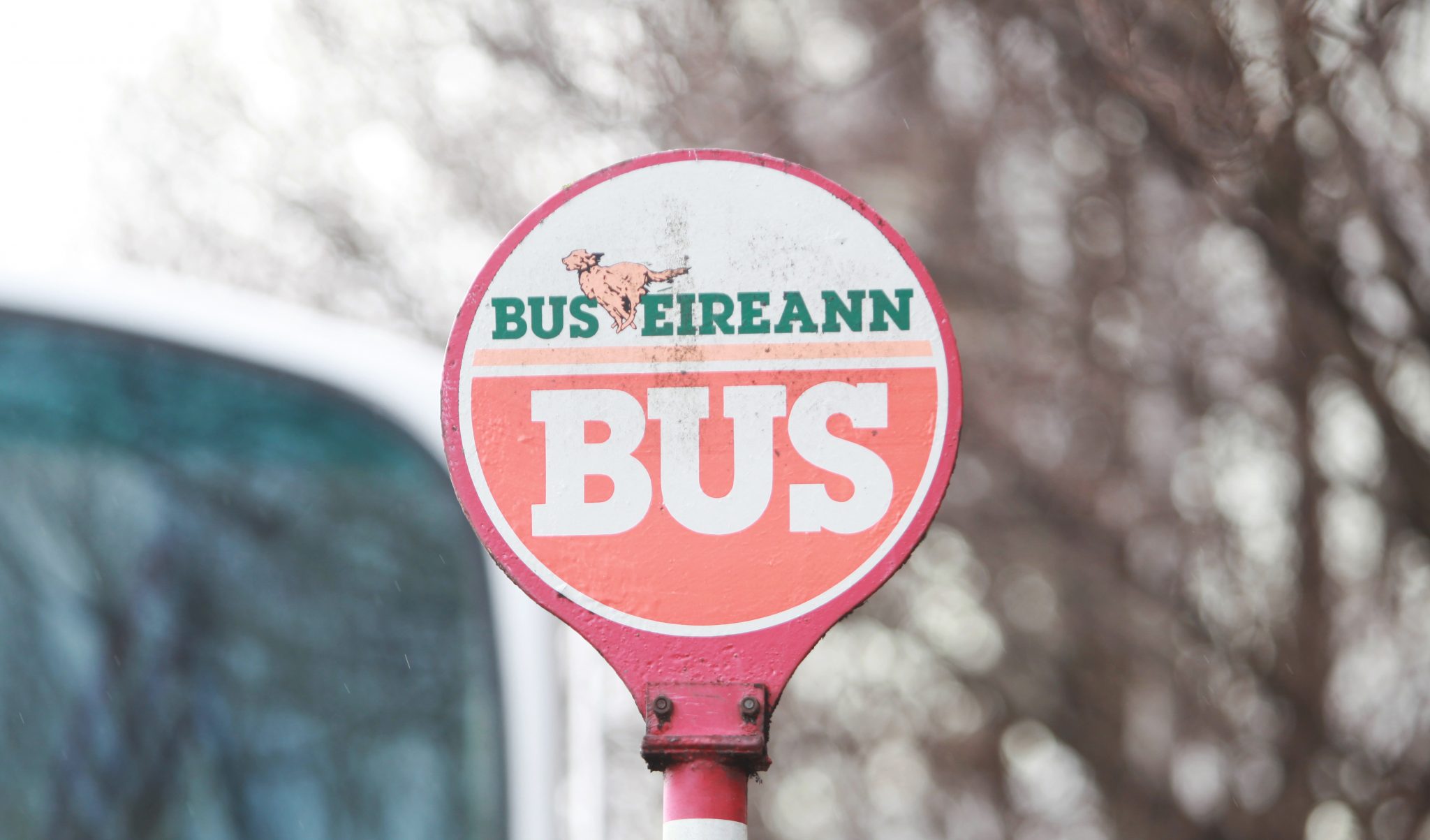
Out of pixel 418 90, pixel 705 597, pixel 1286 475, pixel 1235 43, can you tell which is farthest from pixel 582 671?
pixel 418 90

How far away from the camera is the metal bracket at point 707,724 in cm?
194

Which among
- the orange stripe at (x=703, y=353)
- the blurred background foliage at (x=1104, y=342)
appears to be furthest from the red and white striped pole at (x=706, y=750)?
the blurred background foliage at (x=1104, y=342)

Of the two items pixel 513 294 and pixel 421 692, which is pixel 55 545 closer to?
pixel 421 692

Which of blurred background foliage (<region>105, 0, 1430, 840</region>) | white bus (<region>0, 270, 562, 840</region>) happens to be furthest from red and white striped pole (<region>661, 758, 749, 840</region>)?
A: blurred background foliage (<region>105, 0, 1430, 840</region>)

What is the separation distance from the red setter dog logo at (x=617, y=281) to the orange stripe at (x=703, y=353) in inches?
1.6

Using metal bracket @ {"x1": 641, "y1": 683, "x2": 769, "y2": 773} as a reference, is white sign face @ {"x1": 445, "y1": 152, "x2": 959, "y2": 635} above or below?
above

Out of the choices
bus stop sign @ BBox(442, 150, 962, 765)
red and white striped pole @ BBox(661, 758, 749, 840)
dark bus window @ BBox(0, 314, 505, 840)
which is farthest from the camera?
dark bus window @ BBox(0, 314, 505, 840)

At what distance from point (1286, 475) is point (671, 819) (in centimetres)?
669

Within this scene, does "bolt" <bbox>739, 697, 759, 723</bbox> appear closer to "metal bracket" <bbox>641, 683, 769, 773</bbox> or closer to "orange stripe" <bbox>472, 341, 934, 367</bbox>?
"metal bracket" <bbox>641, 683, 769, 773</bbox>

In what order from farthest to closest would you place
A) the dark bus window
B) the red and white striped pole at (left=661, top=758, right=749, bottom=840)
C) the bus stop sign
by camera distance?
the dark bus window < the bus stop sign < the red and white striped pole at (left=661, top=758, right=749, bottom=840)

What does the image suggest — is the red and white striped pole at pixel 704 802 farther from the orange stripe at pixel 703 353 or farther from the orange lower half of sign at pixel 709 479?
the orange stripe at pixel 703 353

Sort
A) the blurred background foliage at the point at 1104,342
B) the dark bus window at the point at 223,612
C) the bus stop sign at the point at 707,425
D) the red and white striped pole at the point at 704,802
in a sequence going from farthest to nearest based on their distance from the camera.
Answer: the blurred background foliage at the point at 1104,342 → the dark bus window at the point at 223,612 → the bus stop sign at the point at 707,425 → the red and white striped pole at the point at 704,802

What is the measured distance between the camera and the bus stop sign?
79.7 inches

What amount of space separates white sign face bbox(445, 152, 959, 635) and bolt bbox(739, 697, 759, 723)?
9 cm
